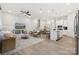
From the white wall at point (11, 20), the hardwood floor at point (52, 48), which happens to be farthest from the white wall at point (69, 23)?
the white wall at point (11, 20)

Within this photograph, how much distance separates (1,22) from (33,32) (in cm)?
76

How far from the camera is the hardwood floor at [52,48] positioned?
2.71m

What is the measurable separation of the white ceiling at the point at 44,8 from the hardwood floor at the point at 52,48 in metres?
0.63

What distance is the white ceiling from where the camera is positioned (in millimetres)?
2627

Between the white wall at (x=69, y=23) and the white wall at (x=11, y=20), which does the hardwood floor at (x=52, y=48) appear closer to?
the white wall at (x=69, y=23)

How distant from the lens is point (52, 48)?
9.06 ft

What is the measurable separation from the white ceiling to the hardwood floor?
0.63 metres

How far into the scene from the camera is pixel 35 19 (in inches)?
107

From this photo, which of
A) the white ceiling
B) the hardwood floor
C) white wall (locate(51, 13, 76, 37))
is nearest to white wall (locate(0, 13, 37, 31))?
the white ceiling

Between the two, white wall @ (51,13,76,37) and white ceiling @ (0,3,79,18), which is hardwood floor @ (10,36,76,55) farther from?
white ceiling @ (0,3,79,18)

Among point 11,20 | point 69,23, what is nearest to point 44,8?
point 69,23

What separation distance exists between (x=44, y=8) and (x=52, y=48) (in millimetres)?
964
